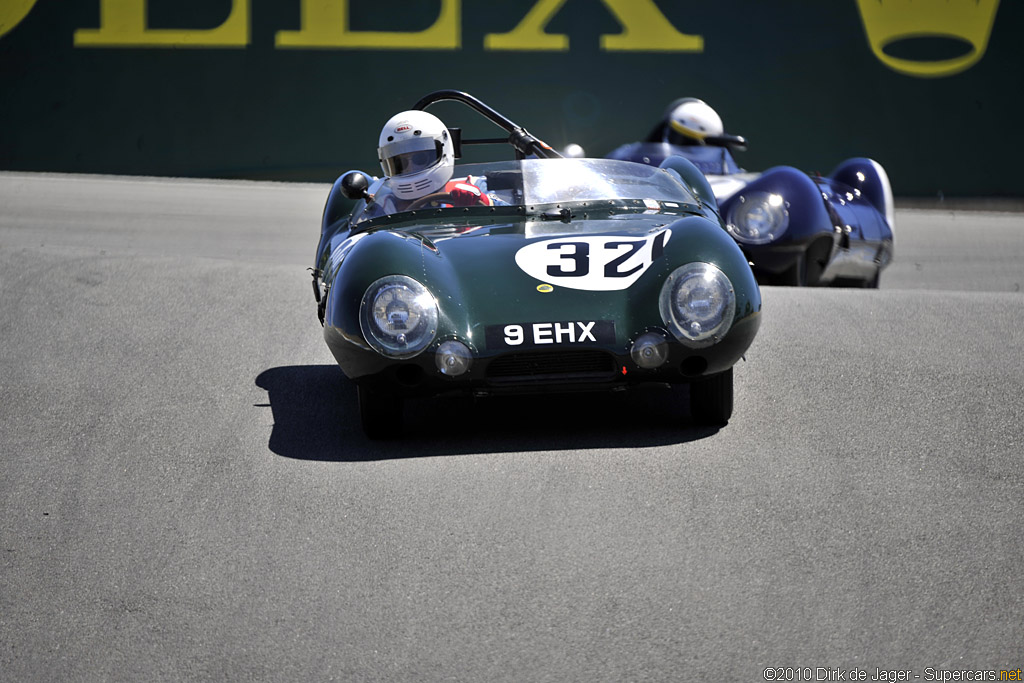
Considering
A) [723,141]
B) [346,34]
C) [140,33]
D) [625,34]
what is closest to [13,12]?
[140,33]

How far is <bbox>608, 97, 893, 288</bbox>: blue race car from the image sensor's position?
7078 millimetres

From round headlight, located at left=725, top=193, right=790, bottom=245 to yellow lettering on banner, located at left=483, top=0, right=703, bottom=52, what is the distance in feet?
17.5

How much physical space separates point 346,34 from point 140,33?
2.01 meters

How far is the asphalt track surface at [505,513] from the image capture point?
3.00 metres

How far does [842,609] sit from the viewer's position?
10.2 ft

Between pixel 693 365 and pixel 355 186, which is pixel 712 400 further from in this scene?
pixel 355 186

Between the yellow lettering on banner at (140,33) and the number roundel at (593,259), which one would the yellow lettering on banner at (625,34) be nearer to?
the yellow lettering on banner at (140,33)

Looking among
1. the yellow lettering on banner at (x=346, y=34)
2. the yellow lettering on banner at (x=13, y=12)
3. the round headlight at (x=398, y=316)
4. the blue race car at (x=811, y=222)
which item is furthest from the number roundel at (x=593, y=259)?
the yellow lettering on banner at (x=13, y=12)

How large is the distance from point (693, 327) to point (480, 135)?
8667 mm

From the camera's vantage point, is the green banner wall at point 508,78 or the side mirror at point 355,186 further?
the green banner wall at point 508,78

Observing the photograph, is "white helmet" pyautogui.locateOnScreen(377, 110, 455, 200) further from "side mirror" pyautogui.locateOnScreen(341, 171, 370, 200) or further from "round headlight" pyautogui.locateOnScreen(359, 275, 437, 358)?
"round headlight" pyautogui.locateOnScreen(359, 275, 437, 358)

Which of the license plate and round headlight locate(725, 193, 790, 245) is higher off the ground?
the license plate

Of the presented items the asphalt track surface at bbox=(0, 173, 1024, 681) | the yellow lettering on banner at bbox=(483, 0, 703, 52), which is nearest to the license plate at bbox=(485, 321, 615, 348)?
the asphalt track surface at bbox=(0, 173, 1024, 681)

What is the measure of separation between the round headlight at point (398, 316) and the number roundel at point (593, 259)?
410 mm
